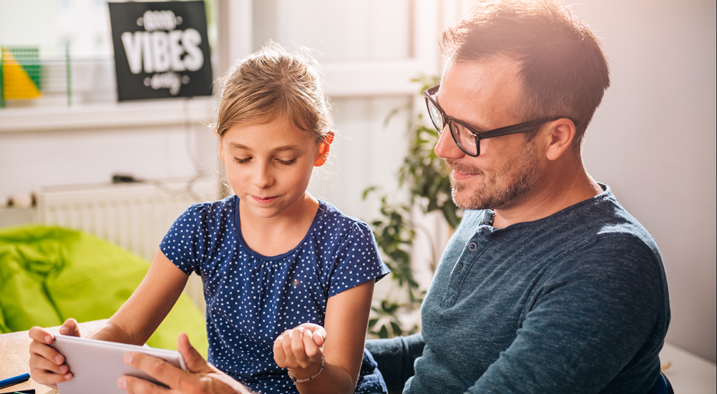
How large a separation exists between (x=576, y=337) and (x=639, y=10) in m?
1.57

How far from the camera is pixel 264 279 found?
114cm

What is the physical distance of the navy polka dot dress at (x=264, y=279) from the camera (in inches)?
44.0

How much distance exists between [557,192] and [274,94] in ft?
1.65

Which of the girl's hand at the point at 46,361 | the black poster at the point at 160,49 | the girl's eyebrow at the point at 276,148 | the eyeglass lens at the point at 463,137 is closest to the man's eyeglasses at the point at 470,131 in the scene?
the eyeglass lens at the point at 463,137

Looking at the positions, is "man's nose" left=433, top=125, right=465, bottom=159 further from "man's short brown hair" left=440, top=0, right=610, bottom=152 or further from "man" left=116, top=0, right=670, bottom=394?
"man's short brown hair" left=440, top=0, right=610, bottom=152

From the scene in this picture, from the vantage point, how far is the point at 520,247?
1072mm

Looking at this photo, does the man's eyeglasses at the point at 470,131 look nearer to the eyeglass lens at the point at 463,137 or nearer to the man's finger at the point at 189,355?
the eyeglass lens at the point at 463,137

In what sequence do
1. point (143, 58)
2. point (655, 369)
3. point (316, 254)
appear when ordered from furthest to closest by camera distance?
point (143, 58)
point (316, 254)
point (655, 369)

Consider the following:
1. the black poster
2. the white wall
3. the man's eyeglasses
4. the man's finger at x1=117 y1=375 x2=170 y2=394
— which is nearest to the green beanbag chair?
the black poster

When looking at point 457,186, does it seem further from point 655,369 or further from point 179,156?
point 179,156

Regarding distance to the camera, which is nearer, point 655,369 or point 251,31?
point 655,369

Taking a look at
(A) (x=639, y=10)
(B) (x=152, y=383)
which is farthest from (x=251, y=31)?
(B) (x=152, y=383)

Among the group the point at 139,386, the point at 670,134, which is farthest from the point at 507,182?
the point at 670,134

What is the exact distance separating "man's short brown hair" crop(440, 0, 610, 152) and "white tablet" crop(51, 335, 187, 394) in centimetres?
67
